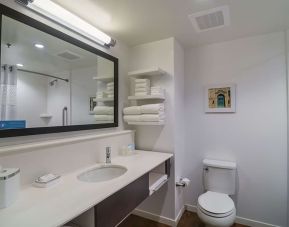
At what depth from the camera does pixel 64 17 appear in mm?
1376

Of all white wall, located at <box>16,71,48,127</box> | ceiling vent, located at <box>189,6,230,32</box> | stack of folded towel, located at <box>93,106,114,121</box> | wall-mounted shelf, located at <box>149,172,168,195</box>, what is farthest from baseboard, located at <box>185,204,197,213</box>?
ceiling vent, located at <box>189,6,230,32</box>

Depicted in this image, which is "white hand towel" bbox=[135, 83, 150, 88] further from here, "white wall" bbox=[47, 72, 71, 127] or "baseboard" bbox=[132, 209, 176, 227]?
"baseboard" bbox=[132, 209, 176, 227]

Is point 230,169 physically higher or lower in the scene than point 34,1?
lower

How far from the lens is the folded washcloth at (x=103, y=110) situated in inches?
70.9

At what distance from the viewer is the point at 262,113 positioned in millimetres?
2012

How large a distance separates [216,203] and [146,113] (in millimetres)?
1156

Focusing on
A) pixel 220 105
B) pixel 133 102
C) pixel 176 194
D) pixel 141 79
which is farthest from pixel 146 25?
pixel 176 194

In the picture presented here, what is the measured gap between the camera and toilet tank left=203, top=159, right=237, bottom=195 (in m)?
2.03

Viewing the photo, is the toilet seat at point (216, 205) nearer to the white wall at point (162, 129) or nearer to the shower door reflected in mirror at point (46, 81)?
the white wall at point (162, 129)

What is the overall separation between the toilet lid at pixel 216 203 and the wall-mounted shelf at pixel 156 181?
0.44 meters

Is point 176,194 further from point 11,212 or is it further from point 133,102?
point 11,212

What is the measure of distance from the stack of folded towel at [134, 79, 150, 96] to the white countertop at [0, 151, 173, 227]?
975 mm

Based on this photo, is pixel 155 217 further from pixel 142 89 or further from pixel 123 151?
pixel 142 89

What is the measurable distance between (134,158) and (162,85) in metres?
0.91
